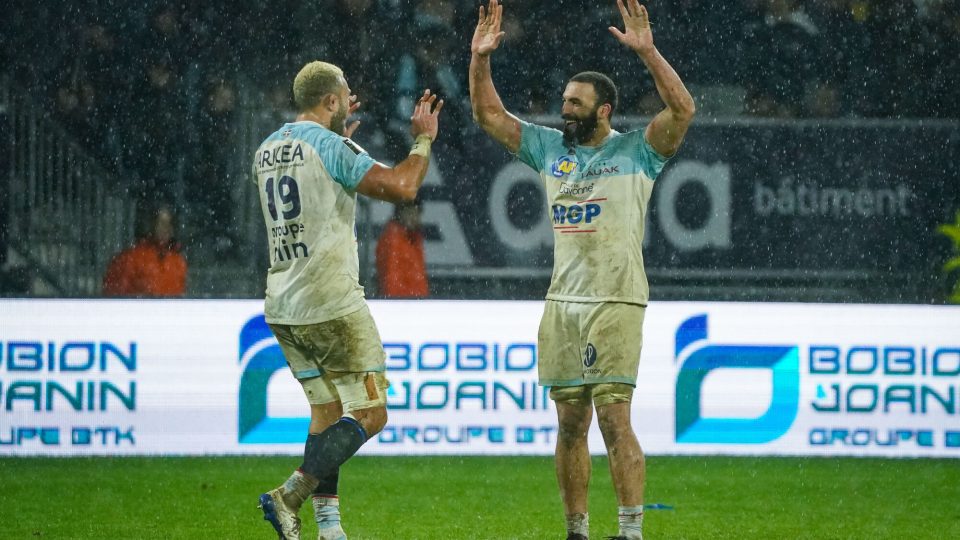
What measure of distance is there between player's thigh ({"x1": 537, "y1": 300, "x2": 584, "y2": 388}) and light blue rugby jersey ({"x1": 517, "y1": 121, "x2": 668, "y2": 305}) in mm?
56

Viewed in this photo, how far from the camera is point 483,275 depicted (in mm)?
11016

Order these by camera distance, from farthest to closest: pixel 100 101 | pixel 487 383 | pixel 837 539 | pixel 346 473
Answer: pixel 100 101, pixel 487 383, pixel 346 473, pixel 837 539

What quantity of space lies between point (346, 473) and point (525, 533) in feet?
6.74

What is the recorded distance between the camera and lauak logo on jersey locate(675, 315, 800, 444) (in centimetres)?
829

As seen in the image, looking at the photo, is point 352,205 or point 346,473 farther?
point 346,473

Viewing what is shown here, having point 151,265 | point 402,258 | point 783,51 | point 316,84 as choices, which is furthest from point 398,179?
point 783,51

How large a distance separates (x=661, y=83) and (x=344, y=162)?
1181mm

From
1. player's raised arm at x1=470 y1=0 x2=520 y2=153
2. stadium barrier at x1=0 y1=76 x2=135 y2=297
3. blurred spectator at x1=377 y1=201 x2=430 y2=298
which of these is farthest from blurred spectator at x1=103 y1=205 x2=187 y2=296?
player's raised arm at x1=470 y1=0 x2=520 y2=153

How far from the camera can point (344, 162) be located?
4.89 metres

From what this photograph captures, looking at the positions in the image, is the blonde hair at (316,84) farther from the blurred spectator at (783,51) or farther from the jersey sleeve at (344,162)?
the blurred spectator at (783,51)

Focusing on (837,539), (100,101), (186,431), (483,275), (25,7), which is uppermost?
(25,7)

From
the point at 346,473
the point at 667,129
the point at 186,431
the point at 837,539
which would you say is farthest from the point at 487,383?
the point at 667,129

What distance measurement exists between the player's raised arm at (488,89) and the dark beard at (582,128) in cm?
26

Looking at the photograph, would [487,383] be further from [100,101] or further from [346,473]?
[100,101]
